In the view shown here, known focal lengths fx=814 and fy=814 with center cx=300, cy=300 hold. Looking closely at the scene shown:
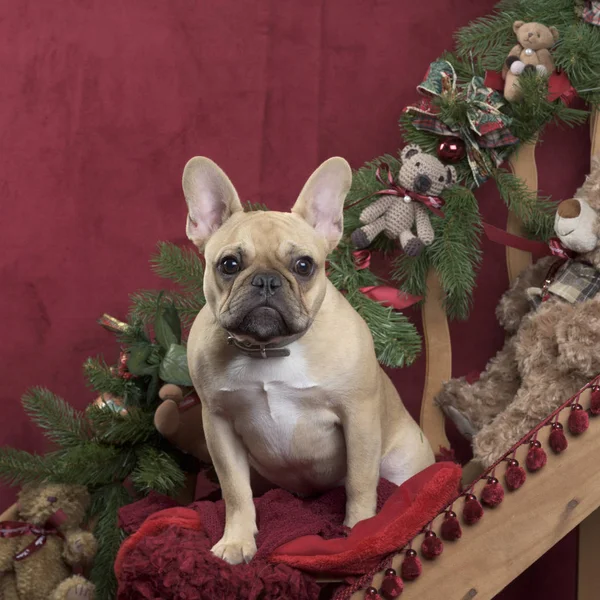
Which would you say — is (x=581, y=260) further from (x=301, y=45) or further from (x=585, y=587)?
(x=301, y=45)

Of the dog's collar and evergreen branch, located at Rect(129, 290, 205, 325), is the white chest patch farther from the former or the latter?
evergreen branch, located at Rect(129, 290, 205, 325)

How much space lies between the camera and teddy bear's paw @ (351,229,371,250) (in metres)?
1.55

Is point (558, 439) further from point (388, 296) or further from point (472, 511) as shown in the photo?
point (388, 296)

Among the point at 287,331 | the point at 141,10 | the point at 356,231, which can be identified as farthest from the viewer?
the point at 141,10

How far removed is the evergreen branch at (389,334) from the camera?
1467 millimetres

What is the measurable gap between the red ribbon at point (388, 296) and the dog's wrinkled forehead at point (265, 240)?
0.39 m

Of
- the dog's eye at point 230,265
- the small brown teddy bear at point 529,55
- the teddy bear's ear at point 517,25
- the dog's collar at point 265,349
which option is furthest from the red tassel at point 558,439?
the teddy bear's ear at point 517,25

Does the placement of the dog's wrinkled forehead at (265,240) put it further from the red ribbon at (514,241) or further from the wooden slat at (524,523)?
the red ribbon at (514,241)

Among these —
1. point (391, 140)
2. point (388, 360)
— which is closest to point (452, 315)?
point (388, 360)

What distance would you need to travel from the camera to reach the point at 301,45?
1.91 m

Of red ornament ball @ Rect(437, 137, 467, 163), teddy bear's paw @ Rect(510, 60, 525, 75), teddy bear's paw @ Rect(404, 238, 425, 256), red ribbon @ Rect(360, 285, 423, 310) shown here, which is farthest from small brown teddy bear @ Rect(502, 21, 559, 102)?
red ribbon @ Rect(360, 285, 423, 310)

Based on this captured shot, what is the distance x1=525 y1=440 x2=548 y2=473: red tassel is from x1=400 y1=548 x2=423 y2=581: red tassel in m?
0.20

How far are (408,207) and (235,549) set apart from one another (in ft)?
2.48

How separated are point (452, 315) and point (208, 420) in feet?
2.25
